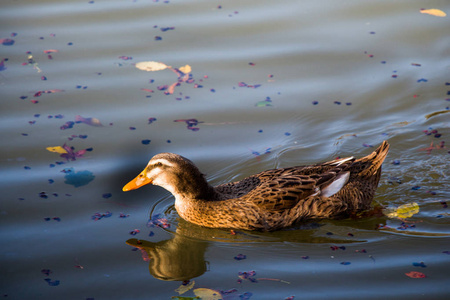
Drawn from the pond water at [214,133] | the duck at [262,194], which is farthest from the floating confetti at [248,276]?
the duck at [262,194]

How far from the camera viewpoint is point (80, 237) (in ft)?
21.7

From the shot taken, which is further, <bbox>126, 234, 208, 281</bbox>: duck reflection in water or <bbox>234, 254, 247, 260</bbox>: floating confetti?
<bbox>234, 254, 247, 260</bbox>: floating confetti

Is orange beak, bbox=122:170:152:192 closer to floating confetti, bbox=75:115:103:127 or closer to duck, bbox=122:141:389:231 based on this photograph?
duck, bbox=122:141:389:231

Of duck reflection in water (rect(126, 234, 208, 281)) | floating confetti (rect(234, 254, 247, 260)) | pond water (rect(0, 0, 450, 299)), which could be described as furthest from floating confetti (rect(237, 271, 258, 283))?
duck reflection in water (rect(126, 234, 208, 281))

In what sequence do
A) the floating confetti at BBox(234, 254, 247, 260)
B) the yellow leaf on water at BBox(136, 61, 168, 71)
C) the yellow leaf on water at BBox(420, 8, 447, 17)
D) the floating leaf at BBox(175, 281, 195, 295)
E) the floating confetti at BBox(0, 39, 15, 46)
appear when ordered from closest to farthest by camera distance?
the floating leaf at BBox(175, 281, 195, 295) → the floating confetti at BBox(234, 254, 247, 260) → the yellow leaf on water at BBox(136, 61, 168, 71) → the floating confetti at BBox(0, 39, 15, 46) → the yellow leaf on water at BBox(420, 8, 447, 17)

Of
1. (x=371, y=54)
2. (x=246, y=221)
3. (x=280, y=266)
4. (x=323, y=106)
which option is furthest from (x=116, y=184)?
(x=371, y=54)

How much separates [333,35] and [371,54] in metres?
0.88

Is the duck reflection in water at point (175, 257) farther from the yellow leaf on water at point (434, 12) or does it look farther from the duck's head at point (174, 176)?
the yellow leaf on water at point (434, 12)

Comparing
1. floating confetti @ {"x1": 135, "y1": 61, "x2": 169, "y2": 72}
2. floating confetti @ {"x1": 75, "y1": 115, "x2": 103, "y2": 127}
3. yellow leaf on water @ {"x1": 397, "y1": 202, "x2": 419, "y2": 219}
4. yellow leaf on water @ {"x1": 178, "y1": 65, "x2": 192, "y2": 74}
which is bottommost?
yellow leaf on water @ {"x1": 397, "y1": 202, "x2": 419, "y2": 219}

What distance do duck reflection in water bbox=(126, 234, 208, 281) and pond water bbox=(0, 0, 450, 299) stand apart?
0.8 inches

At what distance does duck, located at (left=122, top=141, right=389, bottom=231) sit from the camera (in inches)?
266

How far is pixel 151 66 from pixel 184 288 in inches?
191

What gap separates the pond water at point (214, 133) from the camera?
6.11 meters

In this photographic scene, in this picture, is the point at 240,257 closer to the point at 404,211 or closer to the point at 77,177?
the point at 404,211
